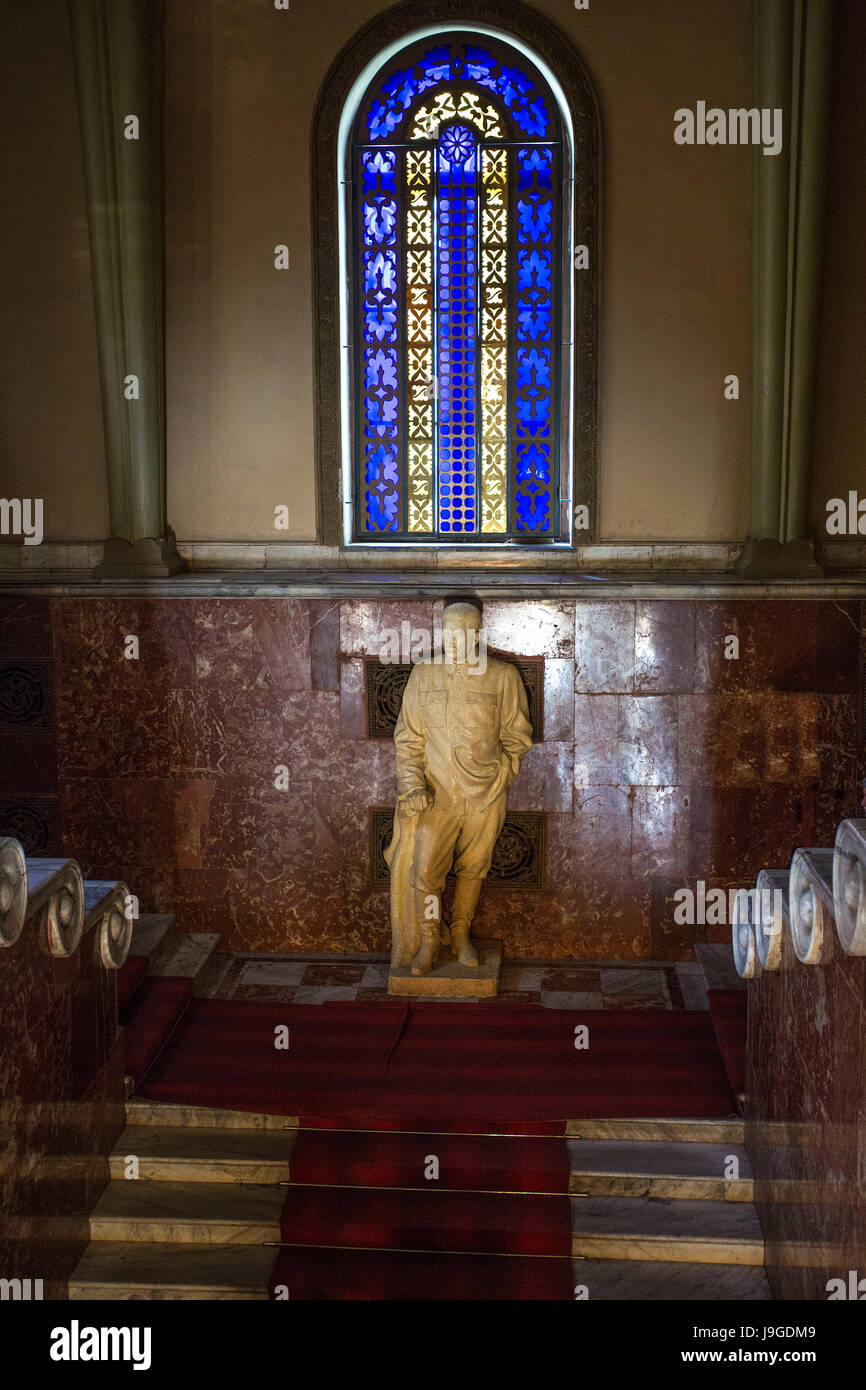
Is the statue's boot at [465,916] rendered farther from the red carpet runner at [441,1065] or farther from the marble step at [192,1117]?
the marble step at [192,1117]

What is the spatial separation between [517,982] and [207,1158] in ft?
7.22

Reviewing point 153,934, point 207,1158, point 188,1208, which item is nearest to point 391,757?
point 153,934

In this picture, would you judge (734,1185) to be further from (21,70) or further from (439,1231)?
(21,70)

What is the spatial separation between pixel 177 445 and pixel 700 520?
3385 millimetres

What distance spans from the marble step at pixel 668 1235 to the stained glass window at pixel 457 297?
4461mm

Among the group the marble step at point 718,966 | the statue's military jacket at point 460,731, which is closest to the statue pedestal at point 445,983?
the statue's military jacket at point 460,731

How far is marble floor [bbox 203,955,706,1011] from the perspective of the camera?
7.27 m

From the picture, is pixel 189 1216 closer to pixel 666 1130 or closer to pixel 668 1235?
pixel 668 1235

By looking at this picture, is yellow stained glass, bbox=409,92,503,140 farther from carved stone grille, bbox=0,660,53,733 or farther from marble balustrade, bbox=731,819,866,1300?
marble balustrade, bbox=731,819,866,1300

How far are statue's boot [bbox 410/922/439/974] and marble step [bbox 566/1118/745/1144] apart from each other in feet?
4.75

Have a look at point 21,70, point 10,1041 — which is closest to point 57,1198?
point 10,1041

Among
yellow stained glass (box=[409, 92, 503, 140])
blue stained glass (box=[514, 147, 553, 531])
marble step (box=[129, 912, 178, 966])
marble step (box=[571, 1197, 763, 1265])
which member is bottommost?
marble step (box=[571, 1197, 763, 1265])

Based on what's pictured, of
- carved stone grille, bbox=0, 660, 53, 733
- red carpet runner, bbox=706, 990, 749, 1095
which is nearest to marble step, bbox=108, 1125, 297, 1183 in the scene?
red carpet runner, bbox=706, 990, 749, 1095

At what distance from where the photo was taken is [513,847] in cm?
783
